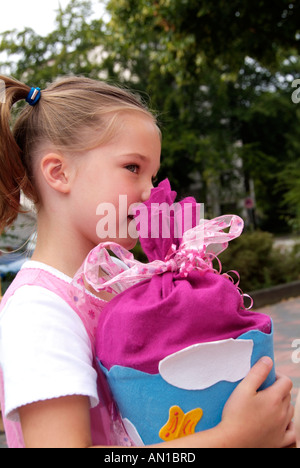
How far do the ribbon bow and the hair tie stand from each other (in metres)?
0.48

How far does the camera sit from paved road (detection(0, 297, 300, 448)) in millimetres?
4076

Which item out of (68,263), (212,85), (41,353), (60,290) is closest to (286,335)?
(68,263)

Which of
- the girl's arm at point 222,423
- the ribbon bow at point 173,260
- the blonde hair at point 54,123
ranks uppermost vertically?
the blonde hair at point 54,123

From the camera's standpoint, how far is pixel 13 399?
3.09 feet

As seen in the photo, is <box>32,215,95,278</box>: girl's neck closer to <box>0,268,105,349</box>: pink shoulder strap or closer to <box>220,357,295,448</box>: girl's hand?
<box>0,268,105,349</box>: pink shoulder strap

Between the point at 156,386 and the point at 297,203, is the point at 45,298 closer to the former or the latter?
the point at 156,386

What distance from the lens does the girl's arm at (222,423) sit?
0.93m

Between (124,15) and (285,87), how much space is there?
56.4ft

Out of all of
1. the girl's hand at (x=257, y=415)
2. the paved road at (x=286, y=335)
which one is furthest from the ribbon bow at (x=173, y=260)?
the paved road at (x=286, y=335)

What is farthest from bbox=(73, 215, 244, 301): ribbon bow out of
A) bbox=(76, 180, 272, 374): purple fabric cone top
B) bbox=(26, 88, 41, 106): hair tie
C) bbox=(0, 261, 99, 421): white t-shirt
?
bbox=(26, 88, 41, 106): hair tie

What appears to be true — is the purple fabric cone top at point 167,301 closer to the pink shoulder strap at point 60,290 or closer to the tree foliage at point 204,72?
the pink shoulder strap at point 60,290

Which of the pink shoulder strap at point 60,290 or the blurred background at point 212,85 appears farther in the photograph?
the blurred background at point 212,85
